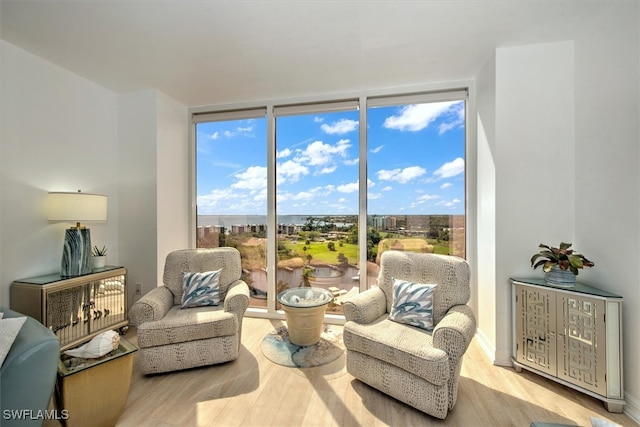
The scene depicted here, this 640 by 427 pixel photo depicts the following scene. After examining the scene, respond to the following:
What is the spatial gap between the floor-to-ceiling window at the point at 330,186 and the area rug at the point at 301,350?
504 mm

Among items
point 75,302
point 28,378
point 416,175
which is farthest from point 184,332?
point 416,175

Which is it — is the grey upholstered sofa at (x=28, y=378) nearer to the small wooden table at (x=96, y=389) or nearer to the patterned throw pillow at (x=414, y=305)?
the small wooden table at (x=96, y=389)

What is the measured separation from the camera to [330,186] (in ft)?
10.3

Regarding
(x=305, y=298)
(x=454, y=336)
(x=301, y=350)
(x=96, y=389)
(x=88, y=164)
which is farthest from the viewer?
(x=88, y=164)

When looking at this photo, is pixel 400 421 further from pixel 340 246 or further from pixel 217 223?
pixel 217 223

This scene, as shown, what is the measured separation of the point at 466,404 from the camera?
1774 mm

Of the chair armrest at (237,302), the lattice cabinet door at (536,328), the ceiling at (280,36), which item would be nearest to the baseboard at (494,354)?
the lattice cabinet door at (536,328)

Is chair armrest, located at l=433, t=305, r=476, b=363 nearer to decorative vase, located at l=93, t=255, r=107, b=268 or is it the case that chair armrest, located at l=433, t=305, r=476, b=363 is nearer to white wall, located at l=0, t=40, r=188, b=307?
white wall, located at l=0, t=40, r=188, b=307

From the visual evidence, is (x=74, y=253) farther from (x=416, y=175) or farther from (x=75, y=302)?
(x=416, y=175)

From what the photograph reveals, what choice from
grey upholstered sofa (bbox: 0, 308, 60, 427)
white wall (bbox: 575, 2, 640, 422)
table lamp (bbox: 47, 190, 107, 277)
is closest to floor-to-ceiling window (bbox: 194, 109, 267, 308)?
table lamp (bbox: 47, 190, 107, 277)

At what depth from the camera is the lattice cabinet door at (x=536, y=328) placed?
1935 mm

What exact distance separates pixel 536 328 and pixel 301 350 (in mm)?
1878

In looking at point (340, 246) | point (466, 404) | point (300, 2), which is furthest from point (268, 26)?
point (466, 404)

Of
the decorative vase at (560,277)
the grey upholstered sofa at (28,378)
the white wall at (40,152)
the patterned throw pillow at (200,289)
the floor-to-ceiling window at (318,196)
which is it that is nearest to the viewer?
the grey upholstered sofa at (28,378)
